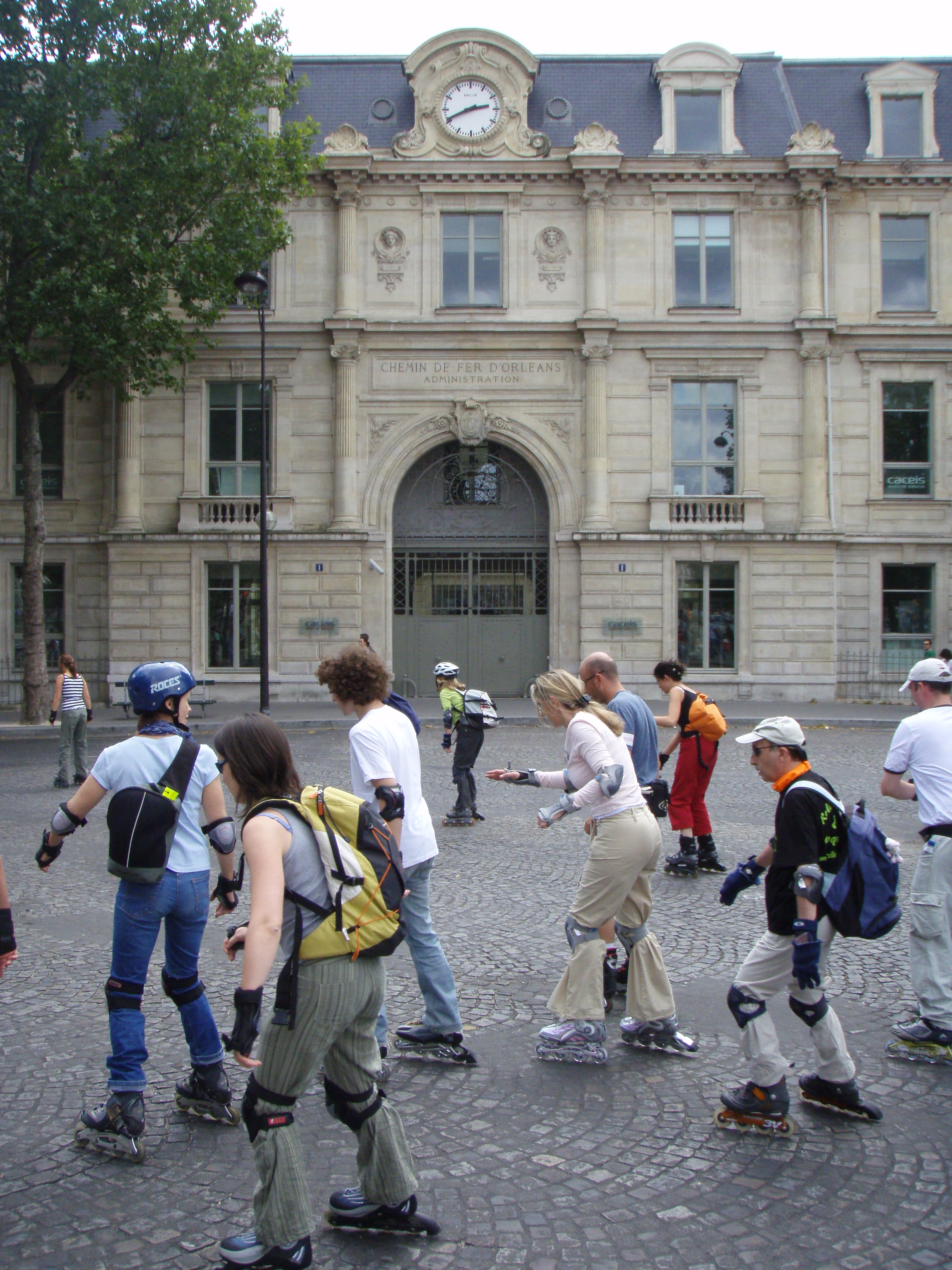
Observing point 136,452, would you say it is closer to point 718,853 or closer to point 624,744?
point 718,853

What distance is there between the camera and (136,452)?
1042 inches

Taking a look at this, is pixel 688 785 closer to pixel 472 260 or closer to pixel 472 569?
pixel 472 569

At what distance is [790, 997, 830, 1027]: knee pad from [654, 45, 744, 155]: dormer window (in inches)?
1056

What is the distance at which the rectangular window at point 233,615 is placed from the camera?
26.8 meters

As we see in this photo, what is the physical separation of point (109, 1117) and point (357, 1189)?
1.18 metres

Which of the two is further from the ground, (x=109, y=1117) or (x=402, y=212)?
(x=402, y=212)

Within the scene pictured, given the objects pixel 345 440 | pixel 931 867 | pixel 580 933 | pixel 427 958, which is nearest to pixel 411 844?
pixel 427 958

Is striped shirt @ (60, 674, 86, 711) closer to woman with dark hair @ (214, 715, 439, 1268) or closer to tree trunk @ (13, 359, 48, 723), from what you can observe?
tree trunk @ (13, 359, 48, 723)

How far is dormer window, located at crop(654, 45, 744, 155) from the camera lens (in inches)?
1065

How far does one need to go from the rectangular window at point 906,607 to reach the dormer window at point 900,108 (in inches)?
424

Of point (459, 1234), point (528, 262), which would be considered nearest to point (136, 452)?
point (528, 262)

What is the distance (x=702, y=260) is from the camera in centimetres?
2694

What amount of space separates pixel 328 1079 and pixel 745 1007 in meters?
1.82

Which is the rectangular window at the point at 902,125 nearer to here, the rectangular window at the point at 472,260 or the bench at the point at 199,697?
the rectangular window at the point at 472,260
